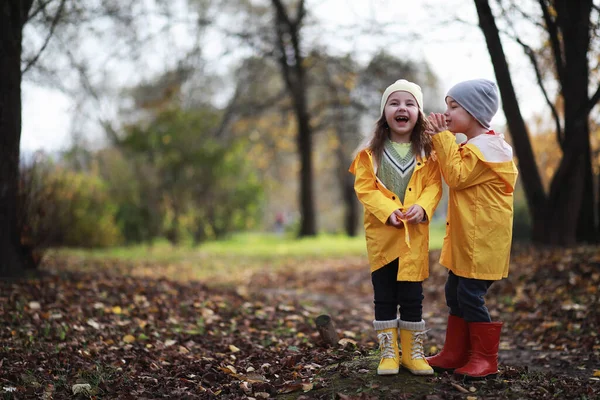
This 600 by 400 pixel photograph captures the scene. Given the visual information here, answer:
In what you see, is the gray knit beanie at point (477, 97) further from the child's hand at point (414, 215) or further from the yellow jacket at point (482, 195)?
Answer: the child's hand at point (414, 215)

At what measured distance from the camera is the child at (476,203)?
3.35m

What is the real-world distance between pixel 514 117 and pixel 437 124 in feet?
15.6

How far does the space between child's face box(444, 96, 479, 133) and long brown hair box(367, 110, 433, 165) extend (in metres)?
0.16

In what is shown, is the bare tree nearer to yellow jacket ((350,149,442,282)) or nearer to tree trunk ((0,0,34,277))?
yellow jacket ((350,149,442,282))

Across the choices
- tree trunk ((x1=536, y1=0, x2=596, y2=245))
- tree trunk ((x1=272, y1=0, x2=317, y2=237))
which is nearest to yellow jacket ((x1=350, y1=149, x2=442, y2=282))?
tree trunk ((x1=536, y1=0, x2=596, y2=245))

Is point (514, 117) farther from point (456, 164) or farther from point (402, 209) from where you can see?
point (402, 209)

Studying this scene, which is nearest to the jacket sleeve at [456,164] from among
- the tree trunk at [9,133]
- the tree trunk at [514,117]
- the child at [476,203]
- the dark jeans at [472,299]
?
the child at [476,203]

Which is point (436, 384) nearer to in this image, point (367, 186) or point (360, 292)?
point (367, 186)

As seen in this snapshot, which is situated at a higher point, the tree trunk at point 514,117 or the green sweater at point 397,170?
the tree trunk at point 514,117

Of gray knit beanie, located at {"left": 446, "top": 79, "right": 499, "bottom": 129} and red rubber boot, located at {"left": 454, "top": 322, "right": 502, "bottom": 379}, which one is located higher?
gray knit beanie, located at {"left": 446, "top": 79, "right": 499, "bottom": 129}

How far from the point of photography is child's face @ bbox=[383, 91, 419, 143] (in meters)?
3.45

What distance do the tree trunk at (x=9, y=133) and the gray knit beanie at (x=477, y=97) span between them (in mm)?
4914

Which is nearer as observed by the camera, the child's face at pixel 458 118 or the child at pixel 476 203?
the child at pixel 476 203

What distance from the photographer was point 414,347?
138 inches
